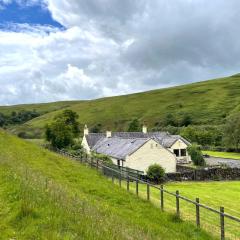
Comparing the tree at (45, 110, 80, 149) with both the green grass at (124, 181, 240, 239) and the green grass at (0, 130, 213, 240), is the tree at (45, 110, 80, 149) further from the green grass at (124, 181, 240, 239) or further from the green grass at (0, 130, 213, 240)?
the green grass at (0, 130, 213, 240)

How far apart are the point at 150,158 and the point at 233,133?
5174 centimetres

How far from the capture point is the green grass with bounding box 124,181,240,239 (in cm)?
2056

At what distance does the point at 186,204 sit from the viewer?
28.3 metres

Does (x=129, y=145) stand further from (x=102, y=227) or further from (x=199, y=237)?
(x=102, y=227)

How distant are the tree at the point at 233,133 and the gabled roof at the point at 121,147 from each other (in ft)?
139

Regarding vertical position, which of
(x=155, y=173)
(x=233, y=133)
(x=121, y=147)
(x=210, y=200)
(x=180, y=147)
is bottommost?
(x=210, y=200)

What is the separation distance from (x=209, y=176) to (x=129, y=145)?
13.8m

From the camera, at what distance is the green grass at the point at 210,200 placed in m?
20.6

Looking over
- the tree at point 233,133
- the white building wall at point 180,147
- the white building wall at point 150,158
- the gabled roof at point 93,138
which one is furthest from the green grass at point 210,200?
the tree at point 233,133

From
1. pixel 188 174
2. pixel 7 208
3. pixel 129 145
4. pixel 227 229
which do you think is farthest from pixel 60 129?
pixel 7 208

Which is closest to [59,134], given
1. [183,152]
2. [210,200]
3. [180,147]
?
[180,147]

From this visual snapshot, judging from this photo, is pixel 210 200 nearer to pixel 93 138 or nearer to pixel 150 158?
pixel 150 158

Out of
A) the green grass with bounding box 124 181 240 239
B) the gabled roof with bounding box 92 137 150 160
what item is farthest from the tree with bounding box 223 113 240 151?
the green grass with bounding box 124 181 240 239

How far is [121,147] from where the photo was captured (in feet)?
224
